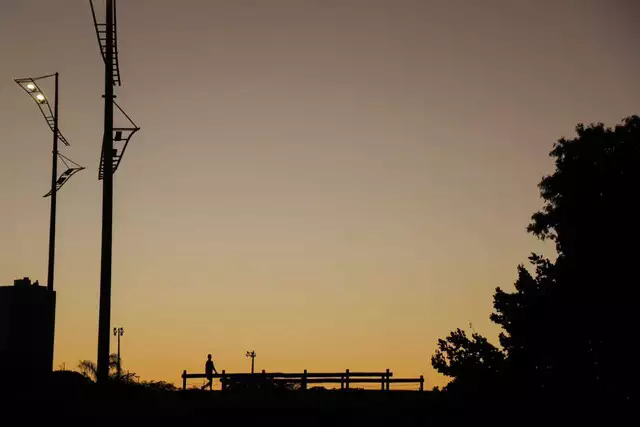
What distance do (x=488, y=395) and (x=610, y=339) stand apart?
6227 mm

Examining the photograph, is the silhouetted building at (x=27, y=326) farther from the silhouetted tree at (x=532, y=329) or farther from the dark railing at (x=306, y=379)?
the silhouetted tree at (x=532, y=329)

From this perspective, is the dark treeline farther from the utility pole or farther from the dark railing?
the utility pole

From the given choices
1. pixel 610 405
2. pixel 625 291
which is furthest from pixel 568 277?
pixel 610 405

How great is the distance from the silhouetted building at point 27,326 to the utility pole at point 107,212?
7.20 m

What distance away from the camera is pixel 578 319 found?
129 ft

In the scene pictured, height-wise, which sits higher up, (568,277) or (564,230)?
(564,230)

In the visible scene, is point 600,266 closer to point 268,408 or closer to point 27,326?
point 268,408

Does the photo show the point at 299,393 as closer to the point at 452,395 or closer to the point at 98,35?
the point at 452,395

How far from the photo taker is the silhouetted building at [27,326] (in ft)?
99.8

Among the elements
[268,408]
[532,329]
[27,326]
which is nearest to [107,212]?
[27,326]

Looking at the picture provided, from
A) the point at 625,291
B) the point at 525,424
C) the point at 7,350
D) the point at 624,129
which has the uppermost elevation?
the point at 624,129

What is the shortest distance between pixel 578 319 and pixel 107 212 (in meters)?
23.6

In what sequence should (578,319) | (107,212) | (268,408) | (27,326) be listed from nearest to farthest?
(107,212), (268,408), (27,326), (578,319)

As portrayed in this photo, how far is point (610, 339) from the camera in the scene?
38625 millimetres
